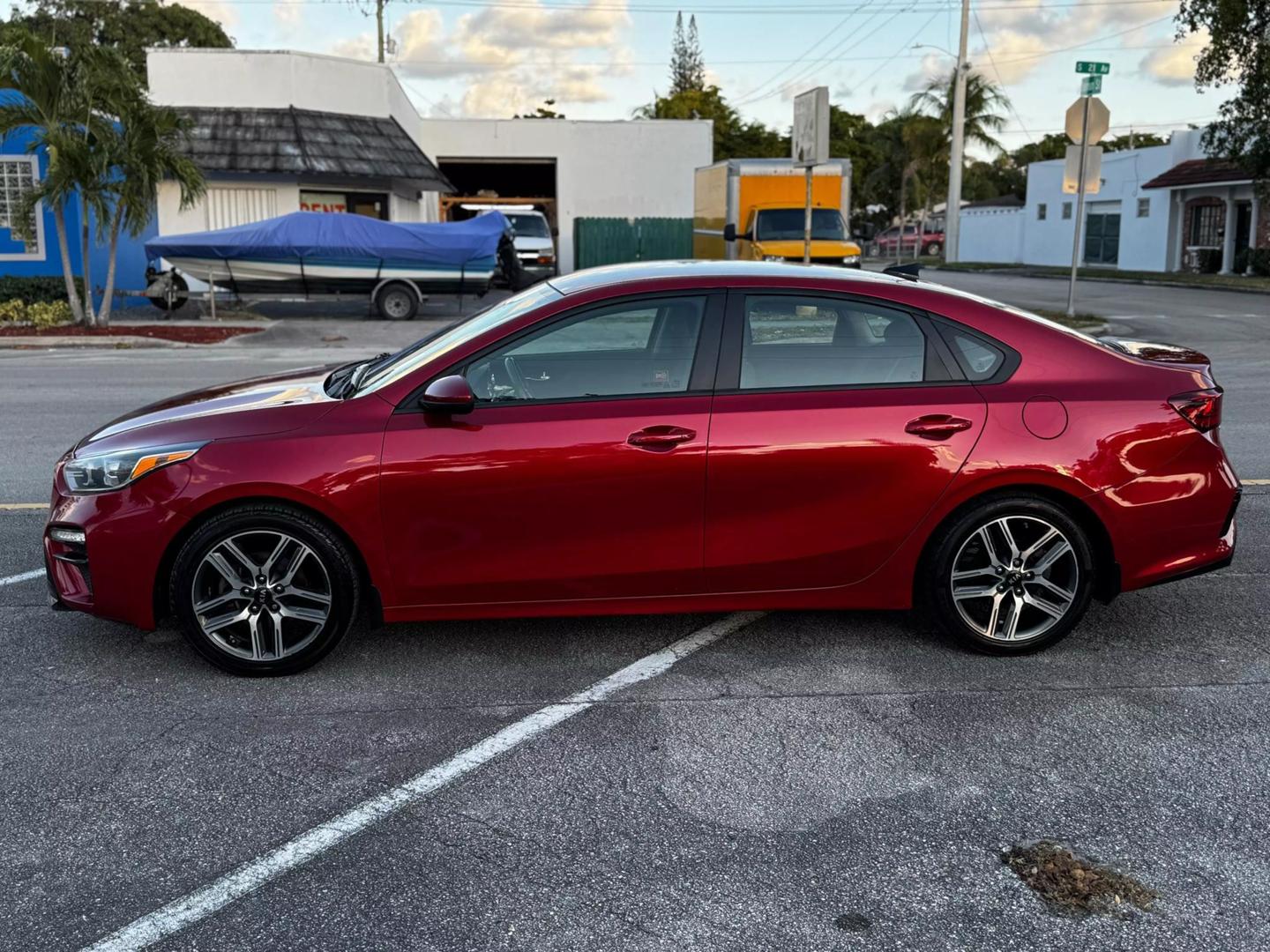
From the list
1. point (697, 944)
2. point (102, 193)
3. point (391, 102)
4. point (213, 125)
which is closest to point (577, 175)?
point (391, 102)

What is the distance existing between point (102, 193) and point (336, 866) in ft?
62.6

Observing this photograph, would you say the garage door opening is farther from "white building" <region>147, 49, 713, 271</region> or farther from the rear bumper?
the rear bumper

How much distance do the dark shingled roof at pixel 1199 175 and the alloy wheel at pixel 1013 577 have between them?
125 feet

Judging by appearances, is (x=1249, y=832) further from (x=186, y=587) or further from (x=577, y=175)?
(x=577, y=175)

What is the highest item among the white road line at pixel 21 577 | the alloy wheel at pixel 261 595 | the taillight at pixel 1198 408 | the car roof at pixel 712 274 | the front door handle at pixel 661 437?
the car roof at pixel 712 274

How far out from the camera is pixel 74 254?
2455cm

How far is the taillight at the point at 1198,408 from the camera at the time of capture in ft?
16.6

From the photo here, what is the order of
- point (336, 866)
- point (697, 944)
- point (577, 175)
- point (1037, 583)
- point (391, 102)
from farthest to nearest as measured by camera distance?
point (577, 175), point (391, 102), point (1037, 583), point (336, 866), point (697, 944)

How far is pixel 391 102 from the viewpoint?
31.1m

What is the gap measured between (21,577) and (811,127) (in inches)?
437

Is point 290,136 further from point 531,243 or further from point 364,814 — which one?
point 364,814

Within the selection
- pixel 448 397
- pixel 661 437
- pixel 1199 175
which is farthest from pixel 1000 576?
pixel 1199 175

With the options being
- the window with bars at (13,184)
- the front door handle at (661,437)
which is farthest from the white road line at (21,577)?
the window with bars at (13,184)

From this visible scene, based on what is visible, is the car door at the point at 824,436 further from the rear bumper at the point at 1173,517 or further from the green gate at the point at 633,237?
the green gate at the point at 633,237
